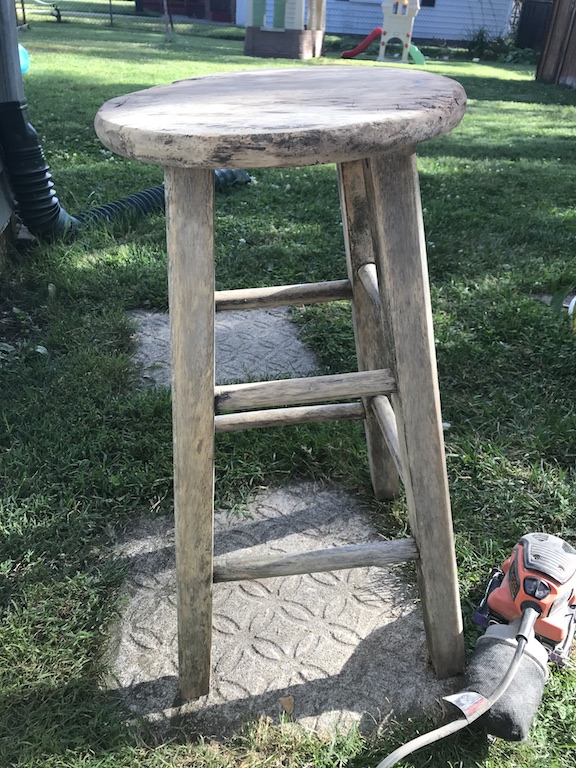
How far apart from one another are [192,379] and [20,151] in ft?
8.43

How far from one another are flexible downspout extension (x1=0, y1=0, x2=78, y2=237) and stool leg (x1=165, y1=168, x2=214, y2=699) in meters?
2.44

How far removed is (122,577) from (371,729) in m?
0.73

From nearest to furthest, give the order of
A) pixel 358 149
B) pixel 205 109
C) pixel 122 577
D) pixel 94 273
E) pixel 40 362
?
pixel 358 149 → pixel 205 109 → pixel 122 577 → pixel 40 362 → pixel 94 273

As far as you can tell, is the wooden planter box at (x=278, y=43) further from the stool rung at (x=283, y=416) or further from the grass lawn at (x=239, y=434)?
the stool rung at (x=283, y=416)

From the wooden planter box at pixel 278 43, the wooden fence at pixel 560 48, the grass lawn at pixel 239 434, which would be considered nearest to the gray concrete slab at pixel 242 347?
the grass lawn at pixel 239 434

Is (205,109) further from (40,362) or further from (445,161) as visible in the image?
(445,161)

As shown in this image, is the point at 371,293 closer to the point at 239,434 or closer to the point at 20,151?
the point at 239,434

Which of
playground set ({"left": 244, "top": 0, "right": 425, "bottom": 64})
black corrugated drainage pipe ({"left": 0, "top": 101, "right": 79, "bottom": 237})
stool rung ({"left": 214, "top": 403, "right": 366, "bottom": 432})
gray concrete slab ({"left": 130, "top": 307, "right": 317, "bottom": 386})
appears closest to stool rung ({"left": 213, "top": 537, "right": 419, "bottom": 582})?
stool rung ({"left": 214, "top": 403, "right": 366, "bottom": 432})

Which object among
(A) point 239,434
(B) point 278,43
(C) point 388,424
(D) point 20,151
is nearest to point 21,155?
(D) point 20,151

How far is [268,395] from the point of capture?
129cm

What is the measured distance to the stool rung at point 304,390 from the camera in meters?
1.29

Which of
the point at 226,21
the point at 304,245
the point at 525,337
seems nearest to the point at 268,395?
the point at 525,337

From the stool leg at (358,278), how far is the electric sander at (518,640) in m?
0.51

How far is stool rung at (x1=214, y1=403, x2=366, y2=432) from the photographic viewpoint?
149 centimetres
